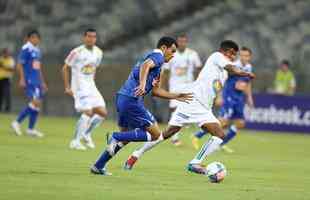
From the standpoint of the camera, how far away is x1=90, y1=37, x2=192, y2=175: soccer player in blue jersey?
14.1m

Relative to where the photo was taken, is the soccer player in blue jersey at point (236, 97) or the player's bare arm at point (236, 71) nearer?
the player's bare arm at point (236, 71)

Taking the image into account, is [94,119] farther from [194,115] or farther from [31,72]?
[194,115]

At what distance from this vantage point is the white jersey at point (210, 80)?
1600 centimetres

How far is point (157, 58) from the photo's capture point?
1422 cm

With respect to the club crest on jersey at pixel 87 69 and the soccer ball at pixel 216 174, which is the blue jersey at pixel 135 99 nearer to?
the soccer ball at pixel 216 174

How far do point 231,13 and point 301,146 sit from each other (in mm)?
12750

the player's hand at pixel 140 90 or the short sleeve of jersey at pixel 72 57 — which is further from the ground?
the short sleeve of jersey at pixel 72 57

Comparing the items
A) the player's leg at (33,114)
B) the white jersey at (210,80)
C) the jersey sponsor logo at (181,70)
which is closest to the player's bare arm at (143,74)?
the white jersey at (210,80)

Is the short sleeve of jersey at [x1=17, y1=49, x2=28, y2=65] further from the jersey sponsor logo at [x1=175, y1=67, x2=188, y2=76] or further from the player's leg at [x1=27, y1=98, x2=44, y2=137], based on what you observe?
the jersey sponsor logo at [x1=175, y1=67, x2=188, y2=76]

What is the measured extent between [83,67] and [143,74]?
6483mm

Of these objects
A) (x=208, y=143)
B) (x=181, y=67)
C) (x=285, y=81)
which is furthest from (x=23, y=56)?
(x=285, y=81)

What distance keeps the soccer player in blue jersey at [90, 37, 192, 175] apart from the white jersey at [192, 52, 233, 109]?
5.02 ft

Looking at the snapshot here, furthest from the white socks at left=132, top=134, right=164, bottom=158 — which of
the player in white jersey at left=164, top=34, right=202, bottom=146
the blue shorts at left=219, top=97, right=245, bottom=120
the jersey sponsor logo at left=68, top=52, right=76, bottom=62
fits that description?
the player in white jersey at left=164, top=34, right=202, bottom=146

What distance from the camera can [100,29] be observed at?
37.6 metres
